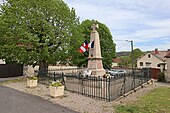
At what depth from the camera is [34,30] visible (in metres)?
15.5

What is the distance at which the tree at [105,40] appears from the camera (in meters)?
30.7

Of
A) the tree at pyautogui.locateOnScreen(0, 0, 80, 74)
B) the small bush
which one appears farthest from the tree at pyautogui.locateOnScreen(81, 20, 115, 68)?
the tree at pyautogui.locateOnScreen(0, 0, 80, 74)

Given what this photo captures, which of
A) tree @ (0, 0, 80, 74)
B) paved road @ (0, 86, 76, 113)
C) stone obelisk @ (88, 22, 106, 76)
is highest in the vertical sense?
tree @ (0, 0, 80, 74)

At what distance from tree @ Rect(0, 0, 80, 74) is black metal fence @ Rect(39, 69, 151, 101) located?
9.86ft

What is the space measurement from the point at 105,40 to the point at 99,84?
22.3 meters

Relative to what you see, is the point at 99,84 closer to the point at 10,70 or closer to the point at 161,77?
the point at 10,70

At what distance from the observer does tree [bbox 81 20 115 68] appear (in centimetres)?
3067

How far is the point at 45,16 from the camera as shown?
50.5 feet

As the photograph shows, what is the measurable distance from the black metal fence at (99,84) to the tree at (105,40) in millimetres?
17133

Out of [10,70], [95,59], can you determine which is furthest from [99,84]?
[10,70]

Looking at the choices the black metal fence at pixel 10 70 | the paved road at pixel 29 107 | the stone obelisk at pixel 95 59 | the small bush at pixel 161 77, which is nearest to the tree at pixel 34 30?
the stone obelisk at pixel 95 59

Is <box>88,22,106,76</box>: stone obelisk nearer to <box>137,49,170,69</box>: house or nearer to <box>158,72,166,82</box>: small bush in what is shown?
<box>158,72,166,82</box>: small bush

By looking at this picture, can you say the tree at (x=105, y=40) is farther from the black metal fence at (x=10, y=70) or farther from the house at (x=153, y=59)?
the house at (x=153, y=59)

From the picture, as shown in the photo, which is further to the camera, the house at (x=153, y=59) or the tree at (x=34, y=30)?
the house at (x=153, y=59)
